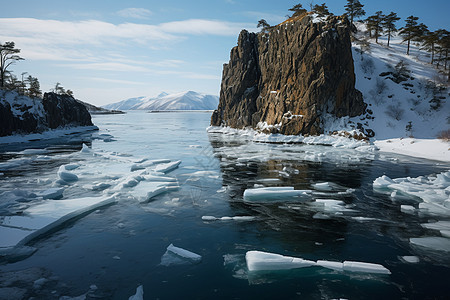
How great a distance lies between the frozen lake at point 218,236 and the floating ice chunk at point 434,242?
0.04 meters

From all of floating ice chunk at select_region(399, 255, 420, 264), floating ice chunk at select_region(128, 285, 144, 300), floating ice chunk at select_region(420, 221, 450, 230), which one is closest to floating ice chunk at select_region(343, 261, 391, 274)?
floating ice chunk at select_region(399, 255, 420, 264)

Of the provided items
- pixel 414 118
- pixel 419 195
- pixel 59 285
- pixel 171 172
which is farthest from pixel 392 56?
pixel 59 285

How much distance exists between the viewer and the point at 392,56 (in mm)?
52188

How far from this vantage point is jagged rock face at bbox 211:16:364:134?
124 feet

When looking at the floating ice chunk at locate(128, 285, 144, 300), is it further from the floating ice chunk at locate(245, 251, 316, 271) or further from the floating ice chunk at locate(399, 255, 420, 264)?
the floating ice chunk at locate(399, 255, 420, 264)

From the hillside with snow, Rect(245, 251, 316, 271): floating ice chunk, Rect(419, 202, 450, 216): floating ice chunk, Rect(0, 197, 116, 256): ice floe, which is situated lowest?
Answer: Rect(0, 197, 116, 256): ice floe

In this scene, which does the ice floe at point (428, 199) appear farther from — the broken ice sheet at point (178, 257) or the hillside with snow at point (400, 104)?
the hillside with snow at point (400, 104)

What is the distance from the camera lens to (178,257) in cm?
709

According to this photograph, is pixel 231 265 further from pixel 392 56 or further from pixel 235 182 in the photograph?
pixel 392 56

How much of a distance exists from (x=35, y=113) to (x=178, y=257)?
164ft

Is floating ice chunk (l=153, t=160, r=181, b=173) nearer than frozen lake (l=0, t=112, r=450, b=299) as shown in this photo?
No

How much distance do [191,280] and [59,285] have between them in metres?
2.98

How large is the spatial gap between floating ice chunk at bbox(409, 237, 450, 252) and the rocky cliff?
156 ft

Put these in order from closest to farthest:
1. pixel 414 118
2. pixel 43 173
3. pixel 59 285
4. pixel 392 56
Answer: pixel 59 285 → pixel 43 173 → pixel 414 118 → pixel 392 56
